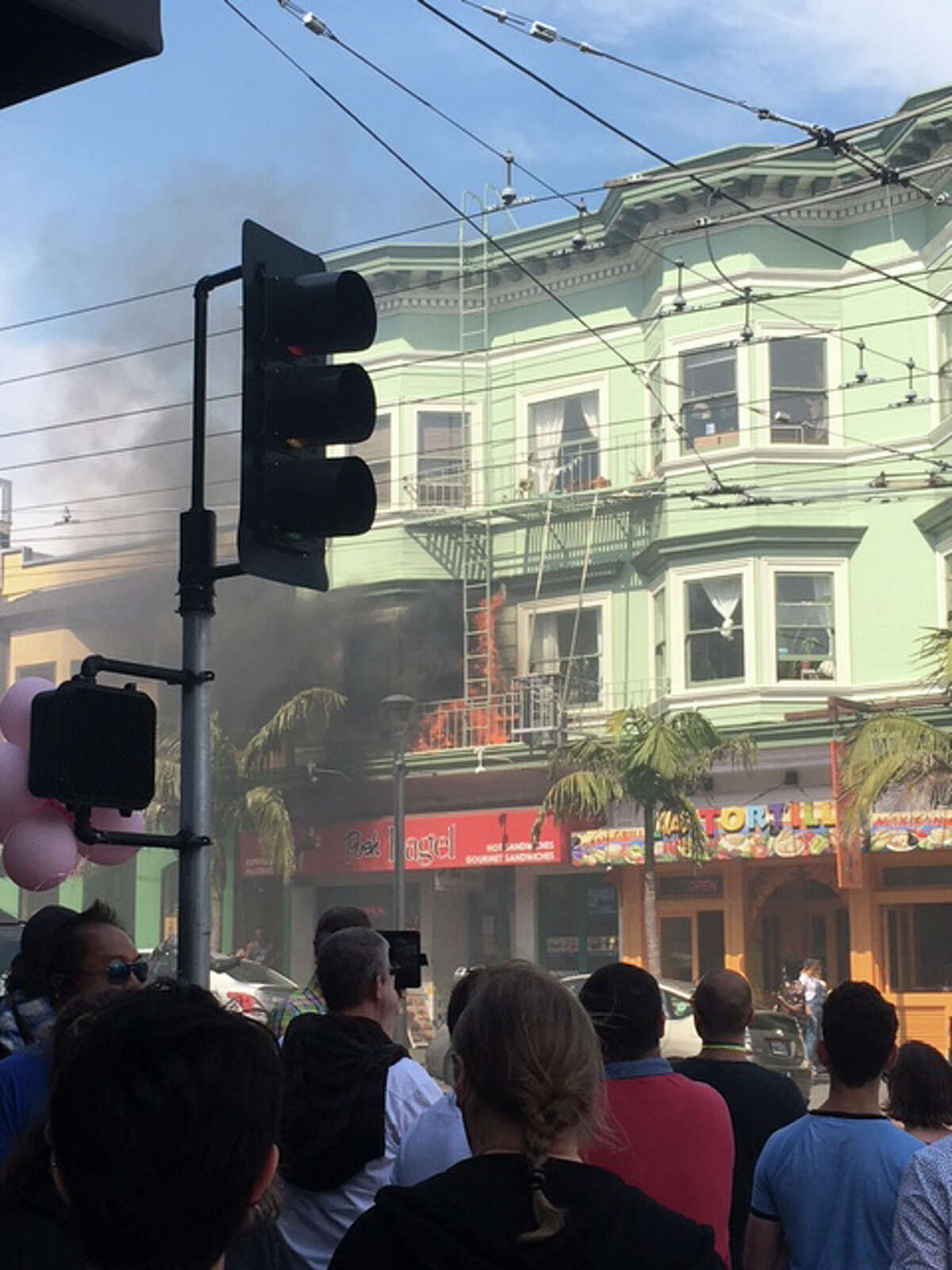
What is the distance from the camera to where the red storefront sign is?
3119 cm

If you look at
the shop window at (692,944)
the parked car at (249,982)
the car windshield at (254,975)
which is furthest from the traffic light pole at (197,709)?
the shop window at (692,944)

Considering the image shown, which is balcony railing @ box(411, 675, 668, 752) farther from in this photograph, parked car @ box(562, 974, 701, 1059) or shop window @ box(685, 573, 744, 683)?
parked car @ box(562, 974, 701, 1059)

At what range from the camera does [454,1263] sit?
2.59m

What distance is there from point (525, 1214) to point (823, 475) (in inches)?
1090

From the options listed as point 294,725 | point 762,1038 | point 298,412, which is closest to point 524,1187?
point 298,412

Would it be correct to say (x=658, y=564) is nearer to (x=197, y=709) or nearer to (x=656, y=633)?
(x=656, y=633)

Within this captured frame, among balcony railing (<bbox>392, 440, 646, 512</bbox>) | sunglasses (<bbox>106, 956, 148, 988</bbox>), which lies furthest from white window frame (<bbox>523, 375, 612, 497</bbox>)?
sunglasses (<bbox>106, 956, 148, 988</bbox>)

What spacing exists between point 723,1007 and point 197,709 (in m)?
1.92

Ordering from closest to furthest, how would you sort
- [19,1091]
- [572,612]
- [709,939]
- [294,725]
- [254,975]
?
[19,1091]
[254,975]
[709,939]
[572,612]
[294,725]

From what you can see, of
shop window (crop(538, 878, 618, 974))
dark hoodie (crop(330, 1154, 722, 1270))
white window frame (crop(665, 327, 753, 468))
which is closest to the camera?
dark hoodie (crop(330, 1154, 722, 1270))

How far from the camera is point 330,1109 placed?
15.3 ft

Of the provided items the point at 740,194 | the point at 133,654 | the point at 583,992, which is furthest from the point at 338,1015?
the point at 133,654

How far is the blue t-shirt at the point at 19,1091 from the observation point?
399 cm

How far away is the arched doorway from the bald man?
Answer: 74.9 ft
